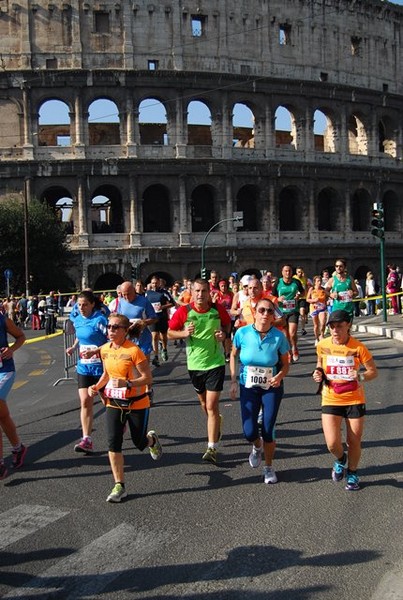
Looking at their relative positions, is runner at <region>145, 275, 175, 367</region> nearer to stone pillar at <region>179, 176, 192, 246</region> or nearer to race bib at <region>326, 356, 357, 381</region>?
race bib at <region>326, 356, 357, 381</region>

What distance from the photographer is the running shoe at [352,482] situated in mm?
5730

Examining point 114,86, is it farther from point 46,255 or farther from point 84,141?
point 46,255

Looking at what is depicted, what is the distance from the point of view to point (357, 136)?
45281 mm

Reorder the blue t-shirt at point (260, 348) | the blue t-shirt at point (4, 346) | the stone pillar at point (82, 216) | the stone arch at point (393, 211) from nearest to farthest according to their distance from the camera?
the blue t-shirt at point (260, 348), the blue t-shirt at point (4, 346), the stone pillar at point (82, 216), the stone arch at point (393, 211)

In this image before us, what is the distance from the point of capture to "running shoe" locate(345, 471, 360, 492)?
18.8ft

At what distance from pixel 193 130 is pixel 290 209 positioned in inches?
312

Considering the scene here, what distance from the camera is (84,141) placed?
38.2 metres

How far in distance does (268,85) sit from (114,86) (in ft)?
29.5

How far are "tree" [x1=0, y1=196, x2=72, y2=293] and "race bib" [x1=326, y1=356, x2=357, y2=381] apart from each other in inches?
1216

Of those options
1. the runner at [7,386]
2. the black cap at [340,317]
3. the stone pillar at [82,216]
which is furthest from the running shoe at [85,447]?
the stone pillar at [82,216]

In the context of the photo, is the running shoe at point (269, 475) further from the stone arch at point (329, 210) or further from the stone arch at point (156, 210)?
the stone arch at point (329, 210)

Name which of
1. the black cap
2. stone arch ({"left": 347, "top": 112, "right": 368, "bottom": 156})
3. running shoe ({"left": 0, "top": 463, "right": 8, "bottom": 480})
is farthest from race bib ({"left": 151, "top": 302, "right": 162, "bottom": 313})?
stone arch ({"left": 347, "top": 112, "right": 368, "bottom": 156})

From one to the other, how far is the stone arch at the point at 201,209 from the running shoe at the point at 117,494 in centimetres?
3633

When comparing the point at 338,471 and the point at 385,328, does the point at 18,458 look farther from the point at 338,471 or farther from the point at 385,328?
the point at 385,328
